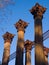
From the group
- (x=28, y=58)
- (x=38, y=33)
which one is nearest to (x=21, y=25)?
(x=38, y=33)

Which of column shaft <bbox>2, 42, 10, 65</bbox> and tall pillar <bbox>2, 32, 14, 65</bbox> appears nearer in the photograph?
column shaft <bbox>2, 42, 10, 65</bbox>

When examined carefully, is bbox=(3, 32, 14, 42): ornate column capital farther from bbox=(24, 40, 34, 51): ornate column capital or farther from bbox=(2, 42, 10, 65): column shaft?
bbox=(24, 40, 34, 51): ornate column capital

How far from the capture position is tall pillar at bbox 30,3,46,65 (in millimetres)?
18344

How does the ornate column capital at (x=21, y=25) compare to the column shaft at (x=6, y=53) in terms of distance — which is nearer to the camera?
the ornate column capital at (x=21, y=25)

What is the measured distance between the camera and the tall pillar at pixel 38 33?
1834 centimetres

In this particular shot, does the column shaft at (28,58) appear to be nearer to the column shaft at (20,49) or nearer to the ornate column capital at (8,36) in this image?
the ornate column capital at (8,36)

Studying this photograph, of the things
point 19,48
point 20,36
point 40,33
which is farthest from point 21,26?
point 40,33

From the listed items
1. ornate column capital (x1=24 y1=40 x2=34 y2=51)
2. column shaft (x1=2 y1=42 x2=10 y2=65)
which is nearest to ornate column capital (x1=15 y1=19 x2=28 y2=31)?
column shaft (x1=2 y1=42 x2=10 y2=65)

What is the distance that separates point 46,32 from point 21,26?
3.66 metres

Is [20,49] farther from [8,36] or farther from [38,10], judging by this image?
[38,10]

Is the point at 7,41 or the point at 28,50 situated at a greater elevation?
the point at 7,41

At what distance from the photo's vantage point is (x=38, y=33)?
20.0m

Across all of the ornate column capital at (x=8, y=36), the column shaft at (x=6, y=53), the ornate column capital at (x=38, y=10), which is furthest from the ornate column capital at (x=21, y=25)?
the ornate column capital at (x=38, y=10)

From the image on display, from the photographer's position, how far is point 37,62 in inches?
715
